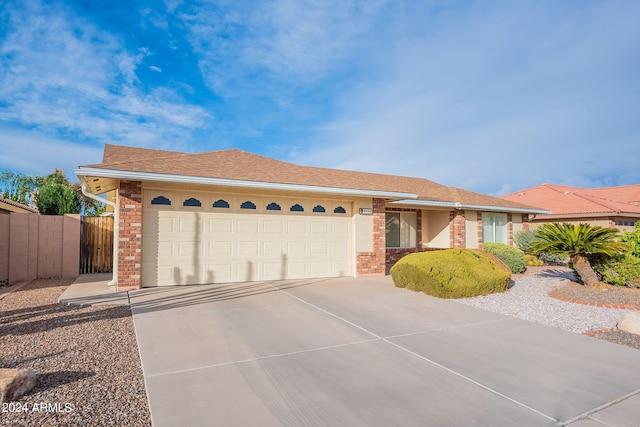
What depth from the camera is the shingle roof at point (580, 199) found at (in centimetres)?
2106

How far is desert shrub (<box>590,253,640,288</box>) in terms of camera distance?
27.4 feet

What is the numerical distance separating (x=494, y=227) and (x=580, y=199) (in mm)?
11863

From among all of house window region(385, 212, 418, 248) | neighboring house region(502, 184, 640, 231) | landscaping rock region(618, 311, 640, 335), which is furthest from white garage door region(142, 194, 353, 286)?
neighboring house region(502, 184, 640, 231)

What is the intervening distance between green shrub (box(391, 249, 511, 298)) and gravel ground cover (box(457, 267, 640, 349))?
0.25 m

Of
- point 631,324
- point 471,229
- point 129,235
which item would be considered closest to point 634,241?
point 631,324

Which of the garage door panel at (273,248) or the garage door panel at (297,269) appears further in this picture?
the garage door panel at (297,269)

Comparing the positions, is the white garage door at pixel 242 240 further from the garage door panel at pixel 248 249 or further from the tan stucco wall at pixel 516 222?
the tan stucco wall at pixel 516 222

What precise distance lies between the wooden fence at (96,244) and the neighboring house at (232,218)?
1359 mm

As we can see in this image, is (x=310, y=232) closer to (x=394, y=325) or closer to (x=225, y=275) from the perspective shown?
(x=225, y=275)

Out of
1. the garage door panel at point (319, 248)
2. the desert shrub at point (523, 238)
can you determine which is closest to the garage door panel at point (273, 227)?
the garage door panel at point (319, 248)

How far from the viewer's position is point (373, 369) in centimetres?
385

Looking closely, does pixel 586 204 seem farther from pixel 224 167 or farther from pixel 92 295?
pixel 92 295

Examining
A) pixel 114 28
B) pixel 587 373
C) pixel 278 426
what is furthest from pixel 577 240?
pixel 114 28

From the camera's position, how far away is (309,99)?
65.7ft
